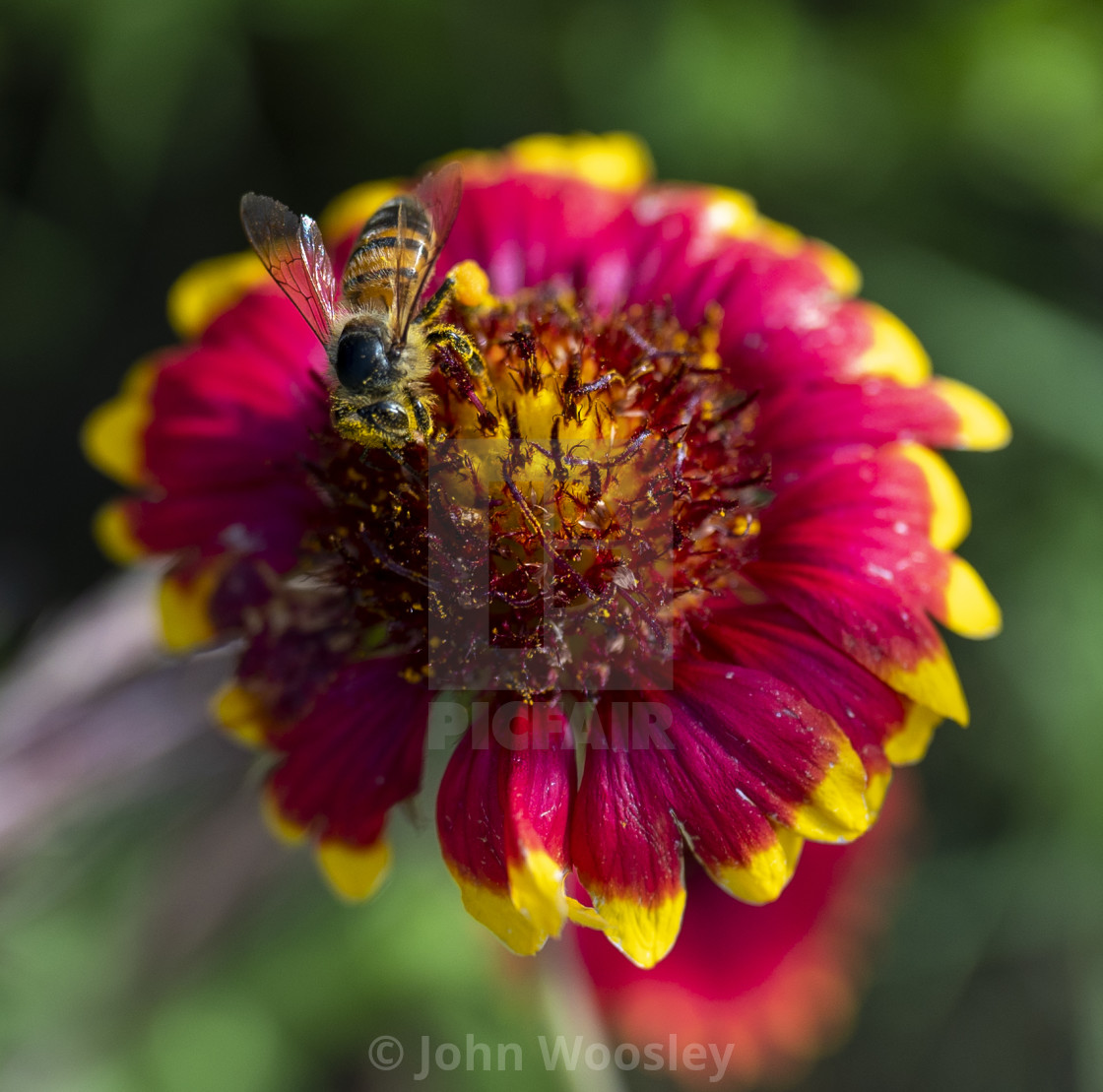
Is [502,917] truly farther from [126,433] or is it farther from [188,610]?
[126,433]

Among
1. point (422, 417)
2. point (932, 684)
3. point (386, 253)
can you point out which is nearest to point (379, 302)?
point (386, 253)

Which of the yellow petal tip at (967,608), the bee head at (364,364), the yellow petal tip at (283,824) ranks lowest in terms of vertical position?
the yellow petal tip at (283,824)

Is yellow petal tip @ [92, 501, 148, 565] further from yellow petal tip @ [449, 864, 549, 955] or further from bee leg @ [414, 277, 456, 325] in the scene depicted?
yellow petal tip @ [449, 864, 549, 955]

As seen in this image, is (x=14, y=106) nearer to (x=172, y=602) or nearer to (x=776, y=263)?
(x=172, y=602)

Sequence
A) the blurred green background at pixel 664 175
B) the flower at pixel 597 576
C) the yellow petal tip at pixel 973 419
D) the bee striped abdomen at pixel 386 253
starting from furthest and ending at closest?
the blurred green background at pixel 664 175
the yellow petal tip at pixel 973 419
the bee striped abdomen at pixel 386 253
the flower at pixel 597 576

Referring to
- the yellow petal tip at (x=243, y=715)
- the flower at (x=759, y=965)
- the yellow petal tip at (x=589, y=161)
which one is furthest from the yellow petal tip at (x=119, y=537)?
the flower at (x=759, y=965)

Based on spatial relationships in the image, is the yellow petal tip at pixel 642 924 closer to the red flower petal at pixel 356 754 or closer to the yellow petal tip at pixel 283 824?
the red flower petal at pixel 356 754

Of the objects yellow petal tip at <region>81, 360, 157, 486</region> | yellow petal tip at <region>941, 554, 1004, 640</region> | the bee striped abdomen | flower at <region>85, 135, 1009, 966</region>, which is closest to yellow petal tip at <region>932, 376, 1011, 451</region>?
flower at <region>85, 135, 1009, 966</region>
